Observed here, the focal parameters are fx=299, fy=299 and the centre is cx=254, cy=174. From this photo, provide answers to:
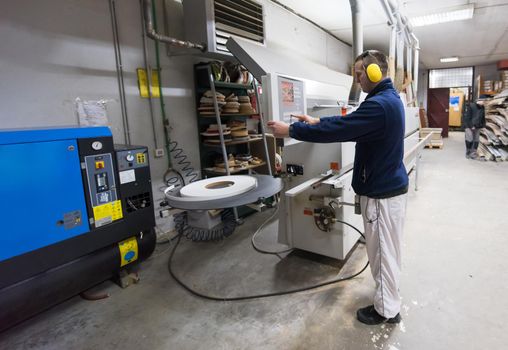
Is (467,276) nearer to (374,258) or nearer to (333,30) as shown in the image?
(374,258)

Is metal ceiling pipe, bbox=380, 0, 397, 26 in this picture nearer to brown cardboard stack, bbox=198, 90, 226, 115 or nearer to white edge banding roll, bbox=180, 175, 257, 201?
brown cardboard stack, bbox=198, 90, 226, 115

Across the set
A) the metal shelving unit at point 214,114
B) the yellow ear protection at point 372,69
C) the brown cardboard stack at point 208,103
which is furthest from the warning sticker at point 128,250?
the yellow ear protection at point 372,69

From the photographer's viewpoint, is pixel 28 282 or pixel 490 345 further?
pixel 28 282

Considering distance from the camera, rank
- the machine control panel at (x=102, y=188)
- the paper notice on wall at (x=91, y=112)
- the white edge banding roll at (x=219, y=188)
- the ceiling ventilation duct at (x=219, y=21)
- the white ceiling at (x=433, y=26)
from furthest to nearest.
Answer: the white ceiling at (x=433, y=26)
the ceiling ventilation duct at (x=219, y=21)
the paper notice on wall at (x=91, y=112)
the machine control panel at (x=102, y=188)
the white edge banding roll at (x=219, y=188)

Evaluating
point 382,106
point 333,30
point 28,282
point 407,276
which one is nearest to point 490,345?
point 407,276

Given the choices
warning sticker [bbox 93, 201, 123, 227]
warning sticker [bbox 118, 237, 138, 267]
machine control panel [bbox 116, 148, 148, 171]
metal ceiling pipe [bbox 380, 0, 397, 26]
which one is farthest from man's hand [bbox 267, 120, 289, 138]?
metal ceiling pipe [bbox 380, 0, 397, 26]

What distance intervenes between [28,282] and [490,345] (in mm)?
2643

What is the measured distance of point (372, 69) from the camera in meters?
1.68

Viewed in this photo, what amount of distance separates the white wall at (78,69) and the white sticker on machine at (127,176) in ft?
2.04

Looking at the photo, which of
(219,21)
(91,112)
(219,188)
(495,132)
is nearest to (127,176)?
(91,112)

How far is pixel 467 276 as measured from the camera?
7.52 ft

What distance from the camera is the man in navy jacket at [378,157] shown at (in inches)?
61.7

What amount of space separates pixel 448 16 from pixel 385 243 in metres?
5.05

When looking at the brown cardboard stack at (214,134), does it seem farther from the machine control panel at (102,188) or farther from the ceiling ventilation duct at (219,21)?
the machine control panel at (102,188)
